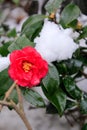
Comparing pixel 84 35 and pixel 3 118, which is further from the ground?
pixel 84 35

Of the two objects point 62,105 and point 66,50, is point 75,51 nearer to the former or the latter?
point 66,50

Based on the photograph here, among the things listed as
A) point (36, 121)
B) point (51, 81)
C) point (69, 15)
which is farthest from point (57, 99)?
point (36, 121)

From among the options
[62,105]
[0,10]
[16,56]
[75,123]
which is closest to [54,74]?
[62,105]

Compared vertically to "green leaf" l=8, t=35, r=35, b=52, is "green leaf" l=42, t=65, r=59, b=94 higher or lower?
lower

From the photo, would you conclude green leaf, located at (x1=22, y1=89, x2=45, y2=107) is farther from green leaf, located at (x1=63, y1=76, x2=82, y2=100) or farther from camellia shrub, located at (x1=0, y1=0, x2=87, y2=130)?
green leaf, located at (x1=63, y1=76, x2=82, y2=100)

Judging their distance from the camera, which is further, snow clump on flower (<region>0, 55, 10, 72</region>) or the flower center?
snow clump on flower (<region>0, 55, 10, 72</region>)

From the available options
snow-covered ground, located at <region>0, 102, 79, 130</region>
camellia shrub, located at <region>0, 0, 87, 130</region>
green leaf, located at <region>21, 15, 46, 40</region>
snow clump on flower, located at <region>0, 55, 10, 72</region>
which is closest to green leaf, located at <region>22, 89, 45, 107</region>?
camellia shrub, located at <region>0, 0, 87, 130</region>
